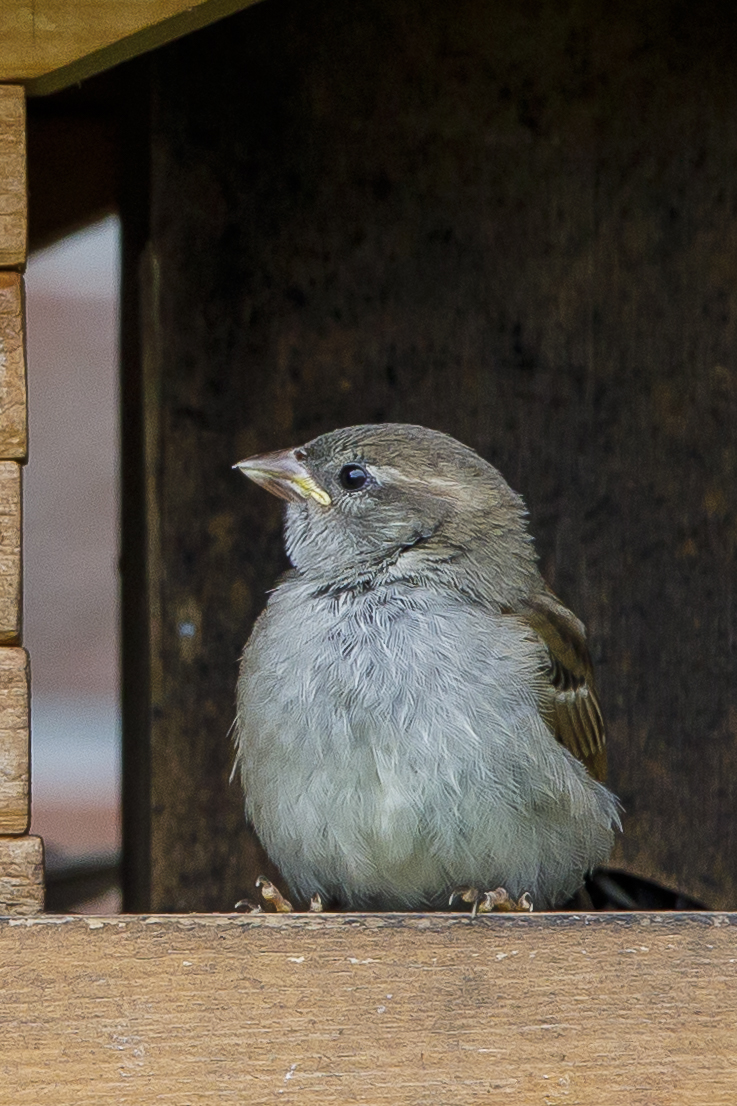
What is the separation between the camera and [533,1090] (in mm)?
2477

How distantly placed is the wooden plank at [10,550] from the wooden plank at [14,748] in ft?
0.17

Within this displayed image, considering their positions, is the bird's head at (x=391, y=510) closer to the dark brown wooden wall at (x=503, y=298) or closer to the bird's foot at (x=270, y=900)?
the bird's foot at (x=270, y=900)

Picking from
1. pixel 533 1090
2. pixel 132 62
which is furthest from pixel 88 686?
pixel 533 1090

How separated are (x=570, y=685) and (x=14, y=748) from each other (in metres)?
1.05

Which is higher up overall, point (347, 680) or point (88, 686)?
point (347, 680)

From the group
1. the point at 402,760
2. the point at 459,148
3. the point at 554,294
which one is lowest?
the point at 402,760

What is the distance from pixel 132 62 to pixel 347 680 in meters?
1.84

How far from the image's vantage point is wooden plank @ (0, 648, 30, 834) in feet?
8.63

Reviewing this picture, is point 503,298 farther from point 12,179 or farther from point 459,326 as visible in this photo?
point 12,179

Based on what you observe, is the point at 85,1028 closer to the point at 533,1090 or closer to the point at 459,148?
the point at 533,1090

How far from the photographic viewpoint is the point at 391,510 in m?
3.26

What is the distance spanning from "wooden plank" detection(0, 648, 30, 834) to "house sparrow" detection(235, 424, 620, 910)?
1.63 ft

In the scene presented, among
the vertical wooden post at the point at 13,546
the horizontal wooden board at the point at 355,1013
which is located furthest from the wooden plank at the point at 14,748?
the horizontal wooden board at the point at 355,1013

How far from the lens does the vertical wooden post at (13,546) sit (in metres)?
2.62
